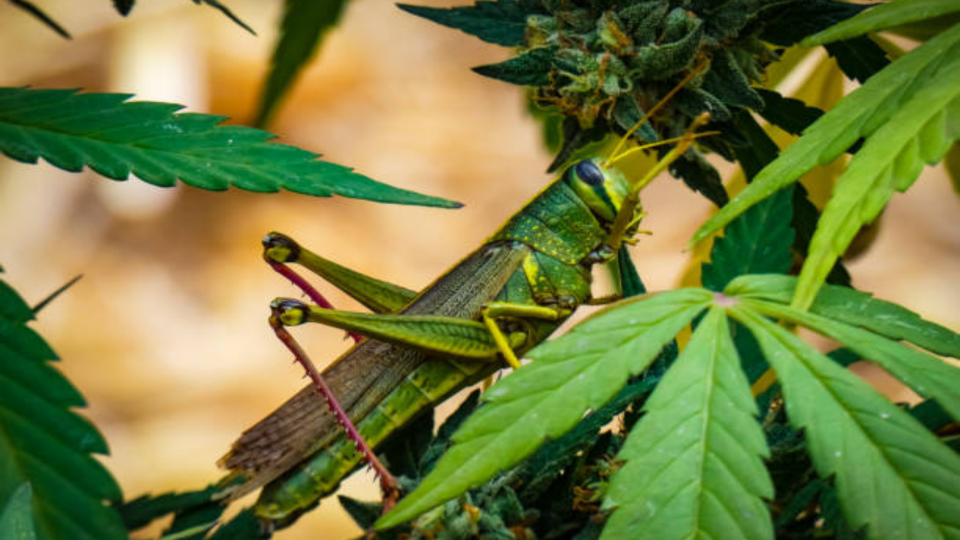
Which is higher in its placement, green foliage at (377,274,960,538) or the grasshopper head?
the grasshopper head

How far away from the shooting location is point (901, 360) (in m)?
0.44

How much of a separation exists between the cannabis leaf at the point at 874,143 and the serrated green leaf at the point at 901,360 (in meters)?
0.01

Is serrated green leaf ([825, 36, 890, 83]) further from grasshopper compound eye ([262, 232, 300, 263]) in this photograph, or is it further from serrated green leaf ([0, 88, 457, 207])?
grasshopper compound eye ([262, 232, 300, 263])

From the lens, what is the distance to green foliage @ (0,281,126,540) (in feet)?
1.74

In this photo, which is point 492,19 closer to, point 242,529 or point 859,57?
point 859,57

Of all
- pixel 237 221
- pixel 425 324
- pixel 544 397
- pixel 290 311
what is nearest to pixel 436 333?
pixel 425 324

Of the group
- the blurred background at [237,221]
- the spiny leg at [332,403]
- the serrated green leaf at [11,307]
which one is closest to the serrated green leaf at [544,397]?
the spiny leg at [332,403]

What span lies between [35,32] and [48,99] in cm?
320

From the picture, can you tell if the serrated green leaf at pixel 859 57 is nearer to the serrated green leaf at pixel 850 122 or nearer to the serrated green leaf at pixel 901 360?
the serrated green leaf at pixel 850 122

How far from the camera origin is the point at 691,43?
60 cm

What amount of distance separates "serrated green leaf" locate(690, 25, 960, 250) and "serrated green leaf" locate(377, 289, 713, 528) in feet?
0.22

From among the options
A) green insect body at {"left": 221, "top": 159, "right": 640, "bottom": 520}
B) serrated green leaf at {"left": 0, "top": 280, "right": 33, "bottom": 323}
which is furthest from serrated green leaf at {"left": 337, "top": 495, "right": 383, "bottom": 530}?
serrated green leaf at {"left": 0, "top": 280, "right": 33, "bottom": 323}

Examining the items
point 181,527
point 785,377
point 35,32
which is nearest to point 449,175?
point 35,32

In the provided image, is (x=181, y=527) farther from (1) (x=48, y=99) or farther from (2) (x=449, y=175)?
(2) (x=449, y=175)
